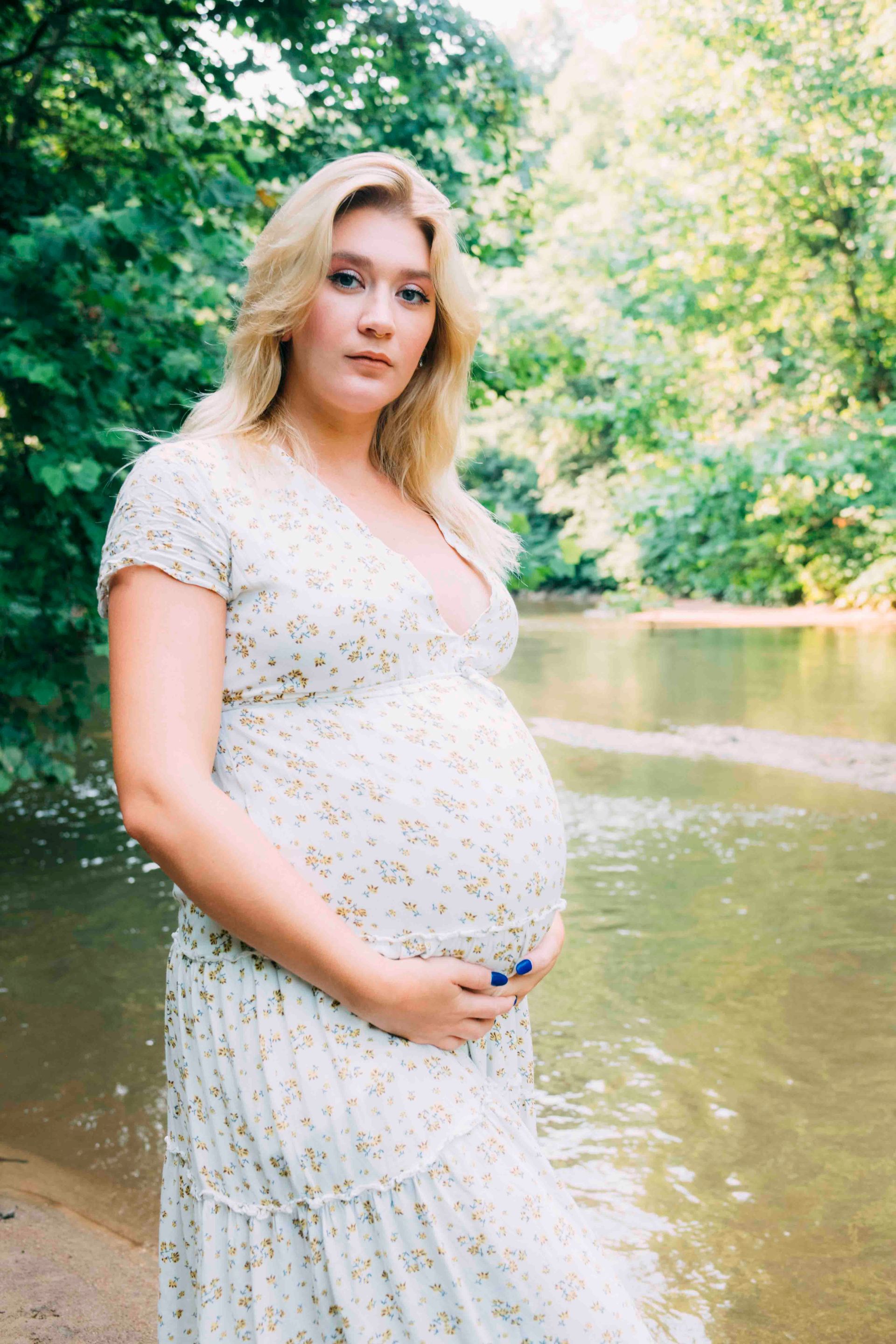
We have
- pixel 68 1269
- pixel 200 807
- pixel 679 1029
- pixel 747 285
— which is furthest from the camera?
pixel 747 285

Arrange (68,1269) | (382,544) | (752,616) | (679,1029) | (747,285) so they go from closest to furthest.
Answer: (382,544) → (68,1269) → (679,1029) → (747,285) → (752,616)

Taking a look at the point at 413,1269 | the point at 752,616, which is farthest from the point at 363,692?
the point at 752,616

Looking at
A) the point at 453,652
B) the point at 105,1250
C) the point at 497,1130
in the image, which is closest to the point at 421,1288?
the point at 497,1130

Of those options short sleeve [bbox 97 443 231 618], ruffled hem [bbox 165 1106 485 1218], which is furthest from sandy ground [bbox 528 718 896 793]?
short sleeve [bbox 97 443 231 618]

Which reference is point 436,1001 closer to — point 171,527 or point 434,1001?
point 434,1001

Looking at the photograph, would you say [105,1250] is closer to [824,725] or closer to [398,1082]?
[398,1082]

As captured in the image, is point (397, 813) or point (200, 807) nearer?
point (200, 807)

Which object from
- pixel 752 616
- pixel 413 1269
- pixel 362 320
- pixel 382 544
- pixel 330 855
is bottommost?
pixel 752 616

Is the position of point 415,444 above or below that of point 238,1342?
above

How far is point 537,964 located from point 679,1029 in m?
3.00

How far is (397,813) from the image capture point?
1.41 m

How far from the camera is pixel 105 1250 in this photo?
2.84 m

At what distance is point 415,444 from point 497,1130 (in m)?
0.98

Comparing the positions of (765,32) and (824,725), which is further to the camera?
(765,32)
